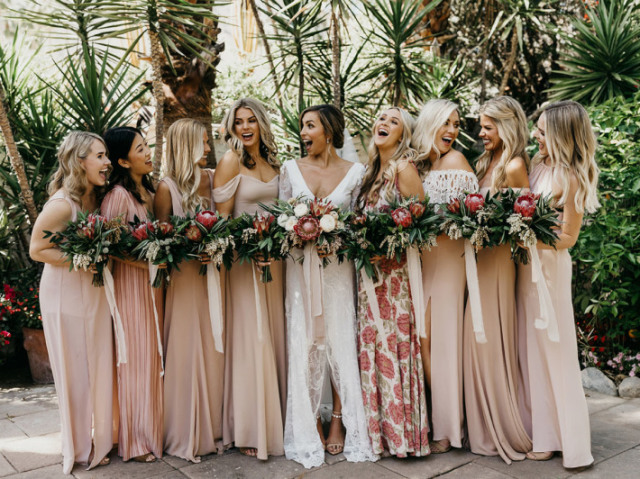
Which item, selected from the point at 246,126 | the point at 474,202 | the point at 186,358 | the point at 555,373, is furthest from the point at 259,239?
the point at 555,373

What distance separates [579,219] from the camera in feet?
11.6

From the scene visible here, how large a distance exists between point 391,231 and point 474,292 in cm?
69

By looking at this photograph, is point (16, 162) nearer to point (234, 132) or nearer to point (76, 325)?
point (76, 325)

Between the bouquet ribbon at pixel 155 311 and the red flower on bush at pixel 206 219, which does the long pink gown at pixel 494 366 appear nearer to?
the red flower on bush at pixel 206 219

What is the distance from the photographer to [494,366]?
12.6ft

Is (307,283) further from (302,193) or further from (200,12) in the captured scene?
(200,12)

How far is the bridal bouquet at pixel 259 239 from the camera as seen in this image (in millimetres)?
Answer: 3574

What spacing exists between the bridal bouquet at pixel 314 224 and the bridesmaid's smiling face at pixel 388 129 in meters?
0.67

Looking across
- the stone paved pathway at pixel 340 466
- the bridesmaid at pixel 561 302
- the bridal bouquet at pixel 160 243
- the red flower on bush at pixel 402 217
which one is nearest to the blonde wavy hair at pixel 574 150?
the bridesmaid at pixel 561 302

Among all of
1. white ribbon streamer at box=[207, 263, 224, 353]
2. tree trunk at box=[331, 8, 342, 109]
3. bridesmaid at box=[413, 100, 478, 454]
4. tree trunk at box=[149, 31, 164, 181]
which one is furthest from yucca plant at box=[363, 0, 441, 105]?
white ribbon streamer at box=[207, 263, 224, 353]

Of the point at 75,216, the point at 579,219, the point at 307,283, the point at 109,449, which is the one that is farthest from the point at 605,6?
the point at 109,449

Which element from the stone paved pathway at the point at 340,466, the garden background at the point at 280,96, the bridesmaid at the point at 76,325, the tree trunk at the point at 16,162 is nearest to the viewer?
the stone paved pathway at the point at 340,466

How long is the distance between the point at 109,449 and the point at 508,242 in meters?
3.00

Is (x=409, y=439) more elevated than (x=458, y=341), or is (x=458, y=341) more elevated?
(x=458, y=341)
